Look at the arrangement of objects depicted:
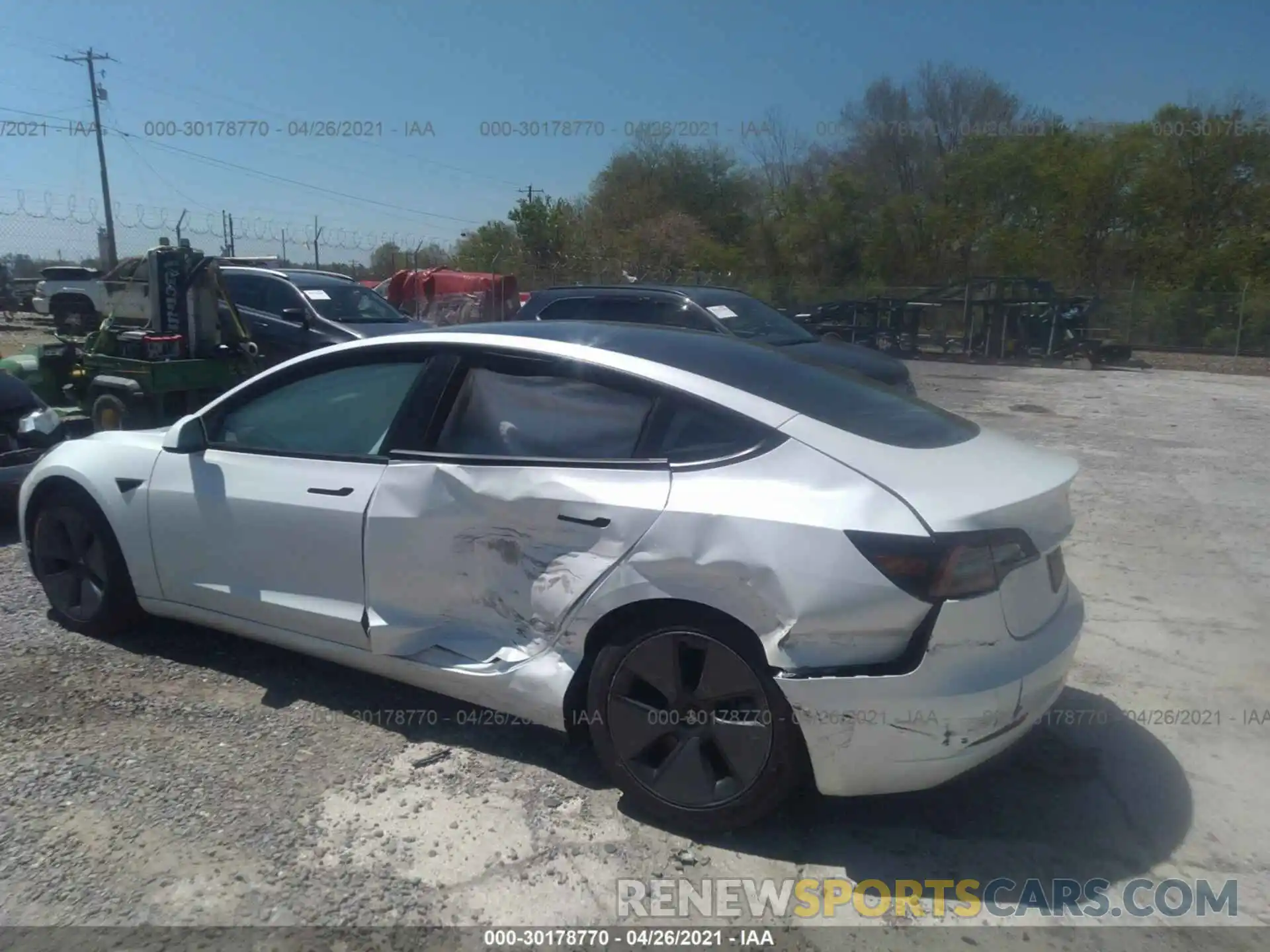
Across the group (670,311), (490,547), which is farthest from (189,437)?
(670,311)

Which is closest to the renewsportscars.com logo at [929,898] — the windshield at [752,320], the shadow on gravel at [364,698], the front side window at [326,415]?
the shadow on gravel at [364,698]

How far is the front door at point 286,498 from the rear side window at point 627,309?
655 cm

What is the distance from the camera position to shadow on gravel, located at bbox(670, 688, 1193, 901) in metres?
3.20

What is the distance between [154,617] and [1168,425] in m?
12.1

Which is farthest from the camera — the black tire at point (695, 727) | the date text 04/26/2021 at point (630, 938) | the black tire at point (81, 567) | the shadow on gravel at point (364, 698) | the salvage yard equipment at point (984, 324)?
the salvage yard equipment at point (984, 324)

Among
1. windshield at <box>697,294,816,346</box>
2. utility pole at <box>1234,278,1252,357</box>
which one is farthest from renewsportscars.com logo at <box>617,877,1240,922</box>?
utility pole at <box>1234,278,1252,357</box>

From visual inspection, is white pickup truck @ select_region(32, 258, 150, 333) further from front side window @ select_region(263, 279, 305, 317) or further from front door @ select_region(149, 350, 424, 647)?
front door @ select_region(149, 350, 424, 647)

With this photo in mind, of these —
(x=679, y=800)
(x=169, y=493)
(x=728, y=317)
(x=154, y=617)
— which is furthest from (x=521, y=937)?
(x=728, y=317)

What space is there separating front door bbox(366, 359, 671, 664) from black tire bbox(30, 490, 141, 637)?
1598 mm

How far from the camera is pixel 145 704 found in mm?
4199

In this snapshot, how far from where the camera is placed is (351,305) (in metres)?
13.8

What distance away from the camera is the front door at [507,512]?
11.1 feet

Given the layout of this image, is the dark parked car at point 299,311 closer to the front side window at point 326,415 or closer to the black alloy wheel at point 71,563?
the black alloy wheel at point 71,563

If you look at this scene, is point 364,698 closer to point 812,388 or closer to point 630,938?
point 630,938
